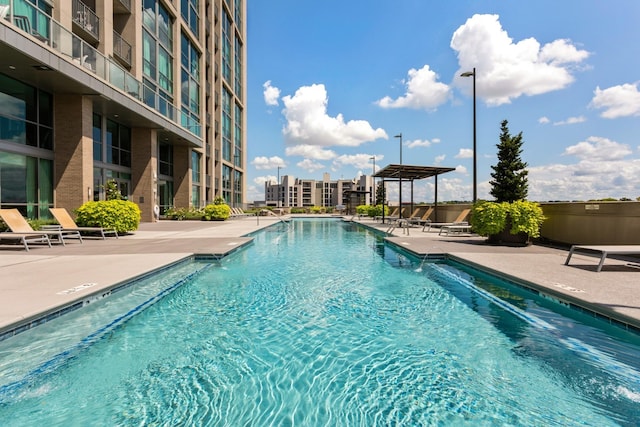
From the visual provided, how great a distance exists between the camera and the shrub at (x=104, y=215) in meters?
13.7

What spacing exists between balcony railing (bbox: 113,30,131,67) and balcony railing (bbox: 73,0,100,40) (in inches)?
76.2

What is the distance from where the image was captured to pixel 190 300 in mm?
6211

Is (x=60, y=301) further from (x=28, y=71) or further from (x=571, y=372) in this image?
(x=28, y=71)

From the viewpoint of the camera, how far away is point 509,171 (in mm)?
16438

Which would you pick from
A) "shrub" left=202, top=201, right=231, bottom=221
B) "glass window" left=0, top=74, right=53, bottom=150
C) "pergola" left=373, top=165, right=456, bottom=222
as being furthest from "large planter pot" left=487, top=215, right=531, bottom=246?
"shrub" left=202, top=201, right=231, bottom=221

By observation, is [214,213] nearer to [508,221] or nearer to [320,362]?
[508,221]

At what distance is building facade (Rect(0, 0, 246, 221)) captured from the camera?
A: 41.9 feet

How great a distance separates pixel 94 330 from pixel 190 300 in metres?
1.76

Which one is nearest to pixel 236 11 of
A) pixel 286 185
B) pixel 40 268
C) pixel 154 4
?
pixel 154 4

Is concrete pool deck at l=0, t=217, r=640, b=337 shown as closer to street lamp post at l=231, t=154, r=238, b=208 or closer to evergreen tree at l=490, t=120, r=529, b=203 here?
evergreen tree at l=490, t=120, r=529, b=203

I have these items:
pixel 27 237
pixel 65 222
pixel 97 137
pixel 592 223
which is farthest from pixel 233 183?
pixel 592 223

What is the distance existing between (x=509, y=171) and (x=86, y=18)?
860 inches

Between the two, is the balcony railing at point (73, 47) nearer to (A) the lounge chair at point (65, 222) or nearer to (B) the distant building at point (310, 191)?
(A) the lounge chair at point (65, 222)

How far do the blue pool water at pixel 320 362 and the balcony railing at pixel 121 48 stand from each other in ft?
60.5
